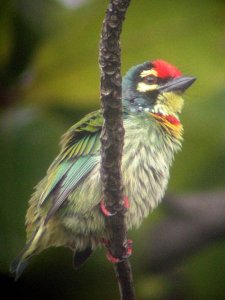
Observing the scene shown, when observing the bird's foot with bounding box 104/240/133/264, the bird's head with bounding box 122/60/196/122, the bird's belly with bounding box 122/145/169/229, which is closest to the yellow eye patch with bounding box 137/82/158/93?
the bird's head with bounding box 122/60/196/122

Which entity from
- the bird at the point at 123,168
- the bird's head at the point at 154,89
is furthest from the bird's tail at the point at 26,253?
the bird's head at the point at 154,89

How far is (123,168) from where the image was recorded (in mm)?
1258

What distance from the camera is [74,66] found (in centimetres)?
139

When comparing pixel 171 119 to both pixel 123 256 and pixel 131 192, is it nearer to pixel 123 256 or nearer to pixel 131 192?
pixel 131 192

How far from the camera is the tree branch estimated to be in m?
0.97

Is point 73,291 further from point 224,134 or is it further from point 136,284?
point 224,134

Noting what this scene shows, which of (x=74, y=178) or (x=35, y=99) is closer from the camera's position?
(x=74, y=178)

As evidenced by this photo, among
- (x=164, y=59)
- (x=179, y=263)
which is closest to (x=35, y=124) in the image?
(x=164, y=59)

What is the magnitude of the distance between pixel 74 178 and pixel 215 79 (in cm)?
35

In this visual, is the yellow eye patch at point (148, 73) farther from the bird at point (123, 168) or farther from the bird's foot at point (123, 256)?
the bird's foot at point (123, 256)

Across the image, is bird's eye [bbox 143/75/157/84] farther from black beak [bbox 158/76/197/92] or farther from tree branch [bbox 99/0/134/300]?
tree branch [bbox 99/0/134/300]

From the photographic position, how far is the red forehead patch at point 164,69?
4.24ft

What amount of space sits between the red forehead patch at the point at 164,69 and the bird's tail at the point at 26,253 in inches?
Answer: 14.6

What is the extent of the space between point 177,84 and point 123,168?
19 cm
